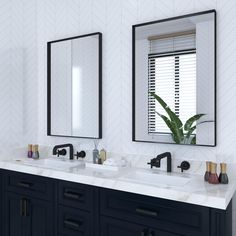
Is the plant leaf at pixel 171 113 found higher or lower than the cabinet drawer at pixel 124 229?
higher

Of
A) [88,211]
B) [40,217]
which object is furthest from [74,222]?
[40,217]

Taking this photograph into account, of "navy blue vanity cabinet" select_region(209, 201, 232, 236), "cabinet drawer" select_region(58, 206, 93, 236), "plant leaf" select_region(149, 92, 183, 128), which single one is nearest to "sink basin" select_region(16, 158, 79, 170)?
"cabinet drawer" select_region(58, 206, 93, 236)

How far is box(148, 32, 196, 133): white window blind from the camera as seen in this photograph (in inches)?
81.6

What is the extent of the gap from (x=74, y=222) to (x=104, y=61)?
1.34 m

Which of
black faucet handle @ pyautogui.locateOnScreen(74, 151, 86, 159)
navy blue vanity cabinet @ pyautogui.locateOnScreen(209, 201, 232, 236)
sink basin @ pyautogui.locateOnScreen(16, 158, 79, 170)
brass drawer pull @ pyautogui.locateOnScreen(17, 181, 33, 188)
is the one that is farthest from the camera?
black faucet handle @ pyautogui.locateOnScreen(74, 151, 86, 159)

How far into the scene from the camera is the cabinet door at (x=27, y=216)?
7.34 feet

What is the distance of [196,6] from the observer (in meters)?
2.08

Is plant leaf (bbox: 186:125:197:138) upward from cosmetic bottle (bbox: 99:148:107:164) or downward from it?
upward

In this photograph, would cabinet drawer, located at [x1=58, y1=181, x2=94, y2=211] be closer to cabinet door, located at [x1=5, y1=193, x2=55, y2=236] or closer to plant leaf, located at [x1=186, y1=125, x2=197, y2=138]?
cabinet door, located at [x1=5, y1=193, x2=55, y2=236]

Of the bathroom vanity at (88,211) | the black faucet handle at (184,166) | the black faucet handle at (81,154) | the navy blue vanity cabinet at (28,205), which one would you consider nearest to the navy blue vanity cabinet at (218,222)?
the bathroom vanity at (88,211)

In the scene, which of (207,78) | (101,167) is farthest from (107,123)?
(207,78)

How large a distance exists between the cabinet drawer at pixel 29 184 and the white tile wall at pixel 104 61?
0.41m

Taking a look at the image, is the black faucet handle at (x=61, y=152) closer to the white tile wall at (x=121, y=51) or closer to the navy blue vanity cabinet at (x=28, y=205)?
the white tile wall at (x=121, y=51)

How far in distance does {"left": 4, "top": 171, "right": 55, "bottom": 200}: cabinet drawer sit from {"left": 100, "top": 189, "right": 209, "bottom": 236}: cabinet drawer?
518 millimetres
